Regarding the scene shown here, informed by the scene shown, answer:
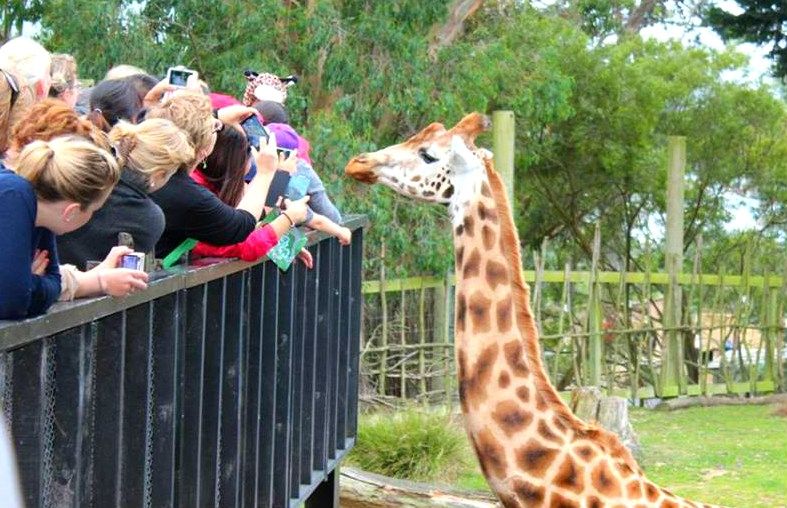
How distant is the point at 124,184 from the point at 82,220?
0.71 meters

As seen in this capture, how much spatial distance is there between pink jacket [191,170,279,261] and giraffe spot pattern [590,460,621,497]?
141 cm

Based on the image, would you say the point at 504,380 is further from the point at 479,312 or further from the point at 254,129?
the point at 254,129

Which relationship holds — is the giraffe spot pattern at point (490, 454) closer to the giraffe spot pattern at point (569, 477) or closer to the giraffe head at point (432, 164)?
the giraffe spot pattern at point (569, 477)

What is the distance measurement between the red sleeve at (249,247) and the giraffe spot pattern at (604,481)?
1.41m

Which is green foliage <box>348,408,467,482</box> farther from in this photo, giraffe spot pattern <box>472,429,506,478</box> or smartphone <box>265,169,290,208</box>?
smartphone <box>265,169,290,208</box>

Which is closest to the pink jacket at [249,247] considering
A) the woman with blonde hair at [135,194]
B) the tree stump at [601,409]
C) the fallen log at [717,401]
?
the woman with blonde hair at [135,194]

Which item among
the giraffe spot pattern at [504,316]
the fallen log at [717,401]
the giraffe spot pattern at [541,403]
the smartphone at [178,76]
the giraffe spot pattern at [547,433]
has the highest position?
the smartphone at [178,76]

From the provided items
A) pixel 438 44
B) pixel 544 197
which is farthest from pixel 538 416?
pixel 544 197

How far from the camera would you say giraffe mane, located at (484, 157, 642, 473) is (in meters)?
5.10

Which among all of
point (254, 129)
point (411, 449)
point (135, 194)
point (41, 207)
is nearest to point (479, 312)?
point (254, 129)

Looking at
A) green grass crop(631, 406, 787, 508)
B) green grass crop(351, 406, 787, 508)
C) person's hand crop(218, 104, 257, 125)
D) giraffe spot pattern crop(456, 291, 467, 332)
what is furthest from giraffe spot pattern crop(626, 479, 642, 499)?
green grass crop(631, 406, 787, 508)

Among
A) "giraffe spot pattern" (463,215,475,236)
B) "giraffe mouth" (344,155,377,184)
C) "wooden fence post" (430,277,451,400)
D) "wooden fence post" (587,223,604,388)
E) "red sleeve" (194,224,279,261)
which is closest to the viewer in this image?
"red sleeve" (194,224,279,261)

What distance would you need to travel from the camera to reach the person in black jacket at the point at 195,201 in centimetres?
412

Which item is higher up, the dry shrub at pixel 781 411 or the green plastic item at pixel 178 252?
the green plastic item at pixel 178 252
